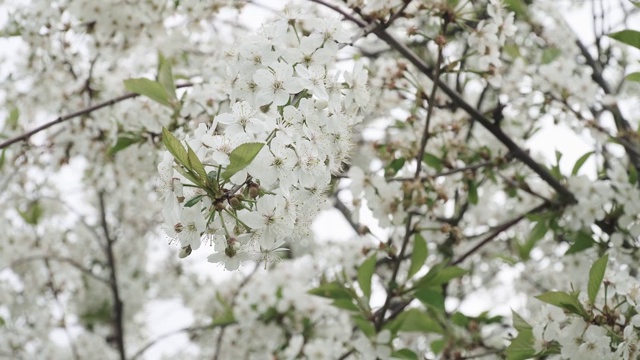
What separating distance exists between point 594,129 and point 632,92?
5.47 feet

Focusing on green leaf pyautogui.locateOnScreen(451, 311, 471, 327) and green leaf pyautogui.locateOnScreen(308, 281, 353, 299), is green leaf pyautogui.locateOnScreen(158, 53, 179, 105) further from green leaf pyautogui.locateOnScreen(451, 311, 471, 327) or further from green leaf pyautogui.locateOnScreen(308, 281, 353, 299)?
green leaf pyautogui.locateOnScreen(451, 311, 471, 327)

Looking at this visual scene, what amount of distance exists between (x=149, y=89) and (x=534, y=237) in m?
1.65

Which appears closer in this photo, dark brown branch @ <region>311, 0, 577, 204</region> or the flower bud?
the flower bud

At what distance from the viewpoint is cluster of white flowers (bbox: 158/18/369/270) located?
4.23ft

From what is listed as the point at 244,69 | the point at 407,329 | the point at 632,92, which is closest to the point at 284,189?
the point at 244,69

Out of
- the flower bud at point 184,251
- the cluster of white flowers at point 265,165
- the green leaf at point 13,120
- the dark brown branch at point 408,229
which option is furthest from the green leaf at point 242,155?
the green leaf at point 13,120

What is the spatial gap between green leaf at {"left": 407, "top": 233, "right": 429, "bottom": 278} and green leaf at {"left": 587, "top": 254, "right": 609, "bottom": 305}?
0.60m

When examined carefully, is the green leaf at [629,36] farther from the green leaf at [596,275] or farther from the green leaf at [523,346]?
the green leaf at [523,346]

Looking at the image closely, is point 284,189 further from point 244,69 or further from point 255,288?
point 255,288

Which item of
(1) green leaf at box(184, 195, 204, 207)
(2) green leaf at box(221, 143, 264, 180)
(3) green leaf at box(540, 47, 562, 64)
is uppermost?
(3) green leaf at box(540, 47, 562, 64)

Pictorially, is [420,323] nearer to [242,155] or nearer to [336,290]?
[336,290]

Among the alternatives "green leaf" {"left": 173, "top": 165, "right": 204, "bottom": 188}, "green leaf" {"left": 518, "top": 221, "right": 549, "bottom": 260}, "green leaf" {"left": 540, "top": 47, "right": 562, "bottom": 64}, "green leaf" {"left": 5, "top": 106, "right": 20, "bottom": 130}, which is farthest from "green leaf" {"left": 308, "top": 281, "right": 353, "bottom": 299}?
"green leaf" {"left": 5, "top": 106, "right": 20, "bottom": 130}

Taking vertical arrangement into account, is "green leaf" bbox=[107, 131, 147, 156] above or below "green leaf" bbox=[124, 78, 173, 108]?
above

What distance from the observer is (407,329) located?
2.64 metres
